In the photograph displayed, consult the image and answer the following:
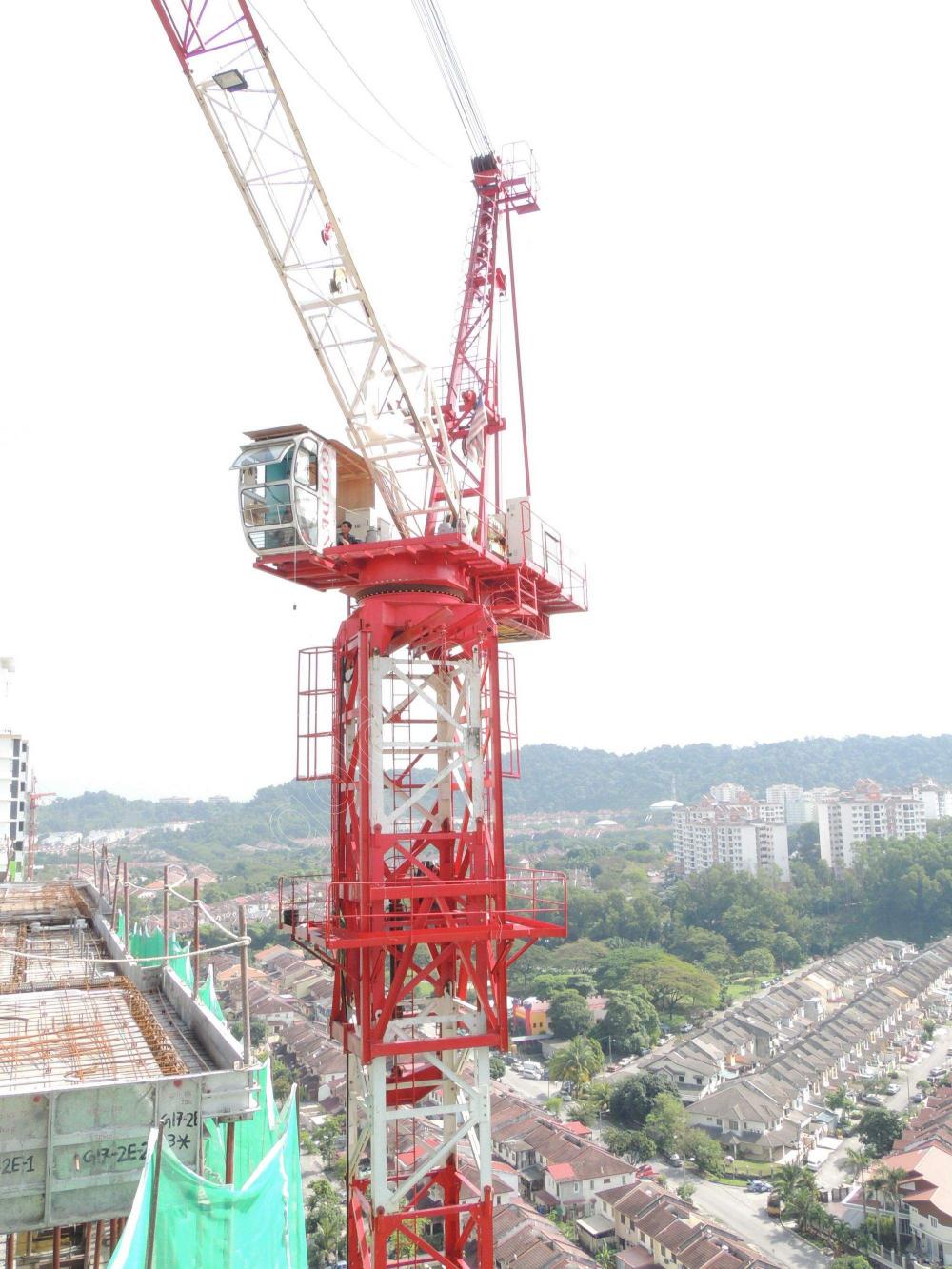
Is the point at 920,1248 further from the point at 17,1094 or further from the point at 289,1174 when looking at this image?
the point at 17,1094

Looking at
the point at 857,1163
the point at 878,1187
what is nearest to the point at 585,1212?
the point at 878,1187

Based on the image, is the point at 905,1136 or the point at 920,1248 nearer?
the point at 920,1248

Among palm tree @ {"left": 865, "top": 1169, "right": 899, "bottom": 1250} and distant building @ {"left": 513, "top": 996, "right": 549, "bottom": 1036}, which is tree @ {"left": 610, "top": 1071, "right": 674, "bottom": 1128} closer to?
palm tree @ {"left": 865, "top": 1169, "right": 899, "bottom": 1250}

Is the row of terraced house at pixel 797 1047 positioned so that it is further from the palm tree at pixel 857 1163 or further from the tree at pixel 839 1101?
the palm tree at pixel 857 1163

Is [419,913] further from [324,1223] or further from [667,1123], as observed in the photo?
[667,1123]

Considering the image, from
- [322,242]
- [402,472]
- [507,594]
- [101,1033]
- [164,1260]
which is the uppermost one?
[322,242]

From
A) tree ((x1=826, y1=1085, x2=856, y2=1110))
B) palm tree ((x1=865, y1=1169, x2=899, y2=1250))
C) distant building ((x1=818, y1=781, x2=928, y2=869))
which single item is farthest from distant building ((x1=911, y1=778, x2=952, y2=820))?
palm tree ((x1=865, y1=1169, x2=899, y2=1250))

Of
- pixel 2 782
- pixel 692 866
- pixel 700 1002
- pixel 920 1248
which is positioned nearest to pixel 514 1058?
pixel 700 1002
